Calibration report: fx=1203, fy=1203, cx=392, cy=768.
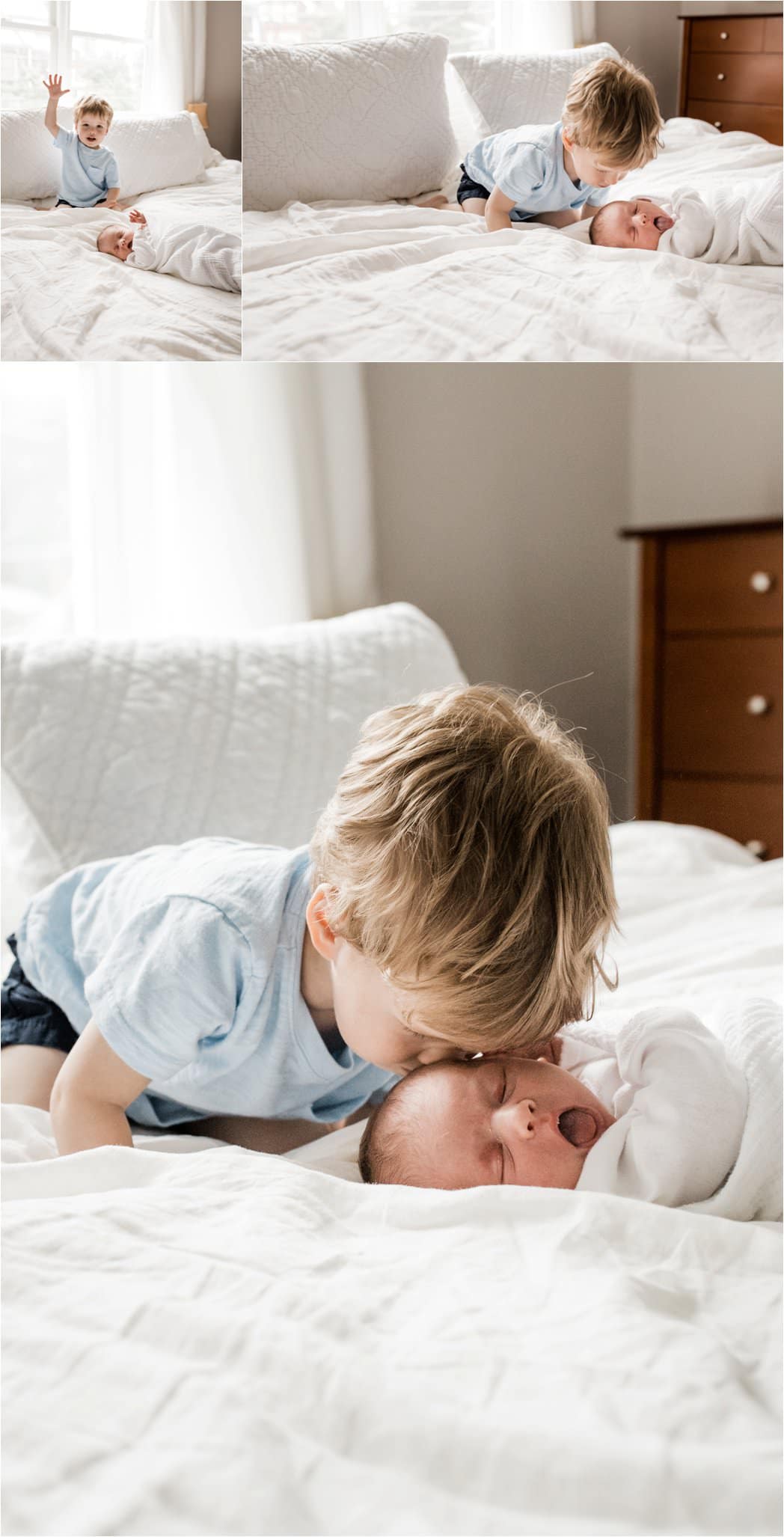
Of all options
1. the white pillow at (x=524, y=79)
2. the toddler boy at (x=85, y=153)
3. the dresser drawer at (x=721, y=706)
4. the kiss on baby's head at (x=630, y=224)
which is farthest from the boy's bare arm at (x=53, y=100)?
the dresser drawer at (x=721, y=706)

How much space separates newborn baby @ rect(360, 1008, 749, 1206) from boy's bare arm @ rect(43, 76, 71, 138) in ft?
2.26

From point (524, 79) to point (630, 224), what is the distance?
116mm

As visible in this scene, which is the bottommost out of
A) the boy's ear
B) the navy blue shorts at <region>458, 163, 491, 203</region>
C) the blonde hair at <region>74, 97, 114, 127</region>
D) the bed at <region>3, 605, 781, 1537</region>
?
the bed at <region>3, 605, 781, 1537</region>

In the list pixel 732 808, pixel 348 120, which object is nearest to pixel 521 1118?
pixel 348 120

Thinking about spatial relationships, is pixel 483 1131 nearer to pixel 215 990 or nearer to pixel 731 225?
pixel 215 990

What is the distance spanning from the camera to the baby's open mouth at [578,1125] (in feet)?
2.47

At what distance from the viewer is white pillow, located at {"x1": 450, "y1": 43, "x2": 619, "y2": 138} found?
2.59ft

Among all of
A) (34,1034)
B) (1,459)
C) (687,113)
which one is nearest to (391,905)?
(34,1034)

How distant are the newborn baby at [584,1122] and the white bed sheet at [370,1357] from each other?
0.08 meters

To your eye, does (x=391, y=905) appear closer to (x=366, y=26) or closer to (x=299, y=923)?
(x=299, y=923)

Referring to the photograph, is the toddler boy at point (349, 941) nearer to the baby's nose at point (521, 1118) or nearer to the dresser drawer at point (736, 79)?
the baby's nose at point (521, 1118)

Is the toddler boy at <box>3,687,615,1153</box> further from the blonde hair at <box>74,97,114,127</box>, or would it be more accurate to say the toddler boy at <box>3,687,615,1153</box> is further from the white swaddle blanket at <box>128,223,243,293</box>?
the blonde hair at <box>74,97,114,127</box>

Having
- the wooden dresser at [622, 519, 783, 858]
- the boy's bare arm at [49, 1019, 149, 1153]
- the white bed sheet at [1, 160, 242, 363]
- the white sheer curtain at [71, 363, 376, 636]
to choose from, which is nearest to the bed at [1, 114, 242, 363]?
the white bed sheet at [1, 160, 242, 363]

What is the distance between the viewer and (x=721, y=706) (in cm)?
203
